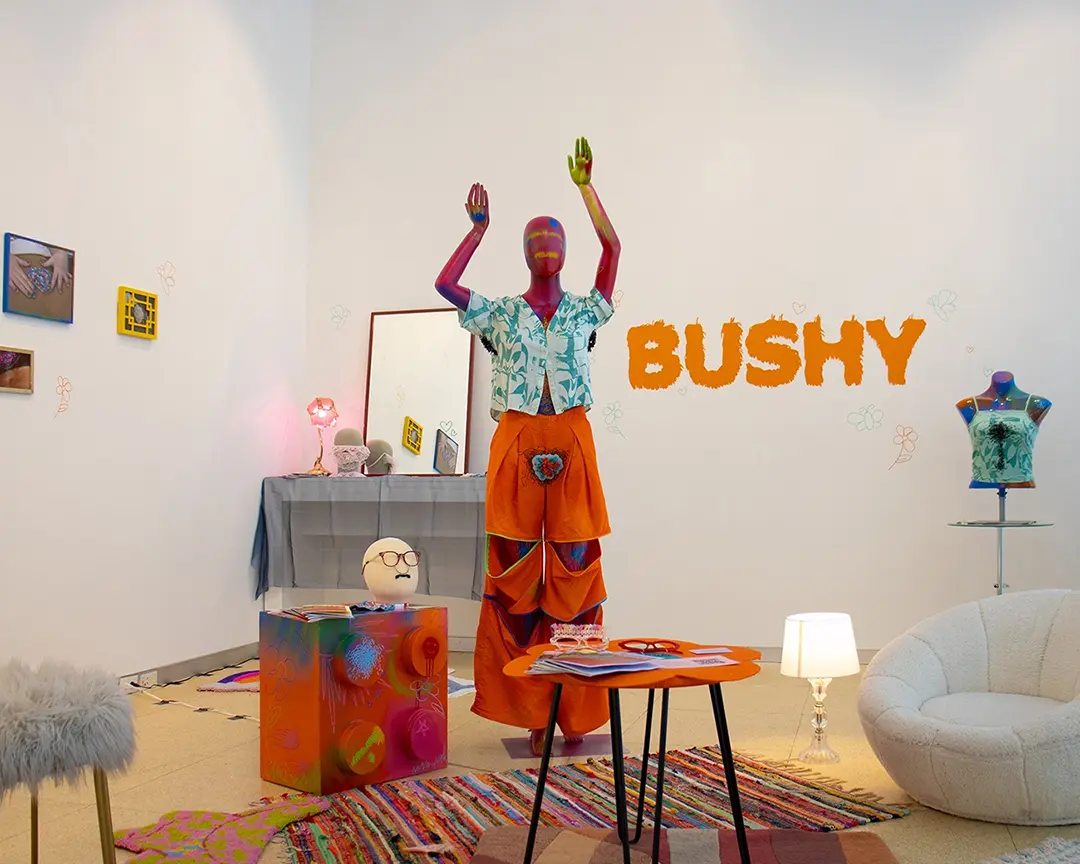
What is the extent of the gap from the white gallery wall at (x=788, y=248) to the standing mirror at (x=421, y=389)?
12 cm

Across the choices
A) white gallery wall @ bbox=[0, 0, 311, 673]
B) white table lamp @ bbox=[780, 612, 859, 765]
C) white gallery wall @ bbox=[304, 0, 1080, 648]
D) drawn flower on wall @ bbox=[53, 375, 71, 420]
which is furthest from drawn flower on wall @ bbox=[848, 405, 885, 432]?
drawn flower on wall @ bbox=[53, 375, 71, 420]

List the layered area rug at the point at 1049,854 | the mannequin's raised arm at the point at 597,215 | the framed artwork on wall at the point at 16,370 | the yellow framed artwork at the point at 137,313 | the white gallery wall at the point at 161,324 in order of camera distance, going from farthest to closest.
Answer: the yellow framed artwork at the point at 137,313 < the white gallery wall at the point at 161,324 < the framed artwork on wall at the point at 16,370 < the mannequin's raised arm at the point at 597,215 < the layered area rug at the point at 1049,854

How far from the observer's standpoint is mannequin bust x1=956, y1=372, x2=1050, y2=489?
432 cm

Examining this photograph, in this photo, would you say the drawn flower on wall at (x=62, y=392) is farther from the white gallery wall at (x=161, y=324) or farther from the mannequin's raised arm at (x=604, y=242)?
the mannequin's raised arm at (x=604, y=242)

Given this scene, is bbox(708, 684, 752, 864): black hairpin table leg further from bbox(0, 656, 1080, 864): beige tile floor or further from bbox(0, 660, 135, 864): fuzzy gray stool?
bbox(0, 660, 135, 864): fuzzy gray stool

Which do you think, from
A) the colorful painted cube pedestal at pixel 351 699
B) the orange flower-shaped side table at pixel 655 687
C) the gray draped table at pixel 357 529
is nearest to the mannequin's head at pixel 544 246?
the colorful painted cube pedestal at pixel 351 699

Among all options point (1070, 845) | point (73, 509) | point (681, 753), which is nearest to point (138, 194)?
point (73, 509)

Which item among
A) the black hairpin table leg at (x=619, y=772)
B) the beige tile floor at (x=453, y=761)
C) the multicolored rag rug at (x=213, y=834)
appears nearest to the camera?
the black hairpin table leg at (x=619, y=772)

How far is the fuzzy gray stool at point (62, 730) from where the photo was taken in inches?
70.2

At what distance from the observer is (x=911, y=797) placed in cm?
277

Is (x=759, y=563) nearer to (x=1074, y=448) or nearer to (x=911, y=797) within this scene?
(x=1074, y=448)

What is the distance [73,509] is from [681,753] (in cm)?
251

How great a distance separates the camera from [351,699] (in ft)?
9.72

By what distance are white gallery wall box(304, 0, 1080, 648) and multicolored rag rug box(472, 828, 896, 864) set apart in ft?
8.55
